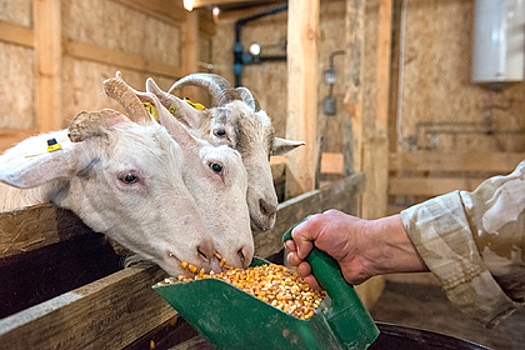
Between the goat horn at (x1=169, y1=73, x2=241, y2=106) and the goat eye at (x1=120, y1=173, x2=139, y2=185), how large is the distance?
37.3 inches

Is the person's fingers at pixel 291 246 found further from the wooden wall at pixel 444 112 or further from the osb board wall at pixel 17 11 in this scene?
the wooden wall at pixel 444 112

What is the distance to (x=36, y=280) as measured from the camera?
131 centimetres

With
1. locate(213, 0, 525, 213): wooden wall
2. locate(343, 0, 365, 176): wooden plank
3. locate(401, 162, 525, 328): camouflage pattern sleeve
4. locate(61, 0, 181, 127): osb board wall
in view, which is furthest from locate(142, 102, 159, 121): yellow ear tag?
locate(213, 0, 525, 213): wooden wall

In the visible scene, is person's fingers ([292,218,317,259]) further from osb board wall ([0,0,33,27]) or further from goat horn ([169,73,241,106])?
osb board wall ([0,0,33,27])

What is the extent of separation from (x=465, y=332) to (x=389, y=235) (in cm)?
321

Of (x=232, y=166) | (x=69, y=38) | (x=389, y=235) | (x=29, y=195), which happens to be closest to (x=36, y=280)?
(x=29, y=195)

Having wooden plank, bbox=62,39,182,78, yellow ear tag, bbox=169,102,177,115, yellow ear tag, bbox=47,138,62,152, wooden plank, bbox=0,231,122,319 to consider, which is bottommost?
wooden plank, bbox=0,231,122,319

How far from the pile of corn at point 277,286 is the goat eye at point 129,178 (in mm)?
304

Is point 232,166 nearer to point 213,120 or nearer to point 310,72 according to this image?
point 213,120

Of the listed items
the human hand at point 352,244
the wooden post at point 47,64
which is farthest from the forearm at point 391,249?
the wooden post at point 47,64

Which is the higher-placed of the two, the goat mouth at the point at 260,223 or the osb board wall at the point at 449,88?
the osb board wall at the point at 449,88

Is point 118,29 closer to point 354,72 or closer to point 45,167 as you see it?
point 354,72

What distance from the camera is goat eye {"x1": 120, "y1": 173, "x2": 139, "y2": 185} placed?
48.4 inches

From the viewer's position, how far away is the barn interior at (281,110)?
1168mm
